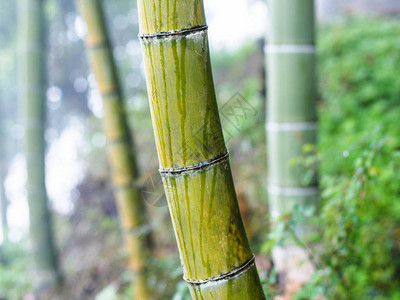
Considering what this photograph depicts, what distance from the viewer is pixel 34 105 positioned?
307cm

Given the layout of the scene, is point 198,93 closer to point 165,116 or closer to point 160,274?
point 165,116

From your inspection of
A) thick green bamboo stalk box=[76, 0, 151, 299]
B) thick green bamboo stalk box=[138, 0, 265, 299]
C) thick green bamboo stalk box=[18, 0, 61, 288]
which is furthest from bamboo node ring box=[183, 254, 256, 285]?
thick green bamboo stalk box=[18, 0, 61, 288]

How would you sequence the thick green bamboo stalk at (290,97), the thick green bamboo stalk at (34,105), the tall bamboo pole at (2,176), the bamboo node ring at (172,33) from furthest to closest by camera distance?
the tall bamboo pole at (2,176) → the thick green bamboo stalk at (34,105) → the thick green bamboo stalk at (290,97) → the bamboo node ring at (172,33)

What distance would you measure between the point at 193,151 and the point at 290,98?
0.97m

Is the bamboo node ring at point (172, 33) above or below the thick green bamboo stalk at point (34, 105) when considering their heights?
above

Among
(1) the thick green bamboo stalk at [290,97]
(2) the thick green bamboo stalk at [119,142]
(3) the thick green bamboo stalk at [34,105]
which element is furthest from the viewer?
(3) the thick green bamboo stalk at [34,105]

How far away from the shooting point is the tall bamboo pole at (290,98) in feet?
5.12

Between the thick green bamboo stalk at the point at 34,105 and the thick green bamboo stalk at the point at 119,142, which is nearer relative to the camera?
the thick green bamboo stalk at the point at 119,142

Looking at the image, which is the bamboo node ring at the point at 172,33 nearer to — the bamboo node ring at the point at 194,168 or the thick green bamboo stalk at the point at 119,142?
the bamboo node ring at the point at 194,168

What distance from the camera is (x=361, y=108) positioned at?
10.6 feet

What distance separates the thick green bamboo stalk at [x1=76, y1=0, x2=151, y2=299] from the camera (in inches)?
82.0

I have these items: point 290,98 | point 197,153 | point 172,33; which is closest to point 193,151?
point 197,153

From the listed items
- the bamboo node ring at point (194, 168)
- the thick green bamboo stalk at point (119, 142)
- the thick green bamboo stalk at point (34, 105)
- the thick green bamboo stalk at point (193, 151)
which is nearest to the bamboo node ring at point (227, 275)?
the thick green bamboo stalk at point (193, 151)

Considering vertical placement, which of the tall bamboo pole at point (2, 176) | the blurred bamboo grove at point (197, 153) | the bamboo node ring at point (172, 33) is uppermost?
the bamboo node ring at point (172, 33)
